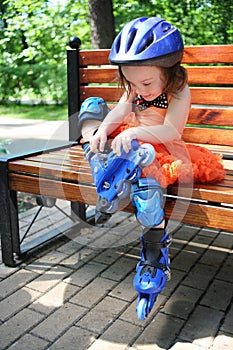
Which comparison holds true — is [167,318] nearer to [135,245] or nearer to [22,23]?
[135,245]

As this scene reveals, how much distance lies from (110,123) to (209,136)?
844 mm

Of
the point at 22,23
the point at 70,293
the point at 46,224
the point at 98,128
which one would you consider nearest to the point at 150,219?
the point at 98,128

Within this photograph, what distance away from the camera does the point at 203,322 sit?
2174mm

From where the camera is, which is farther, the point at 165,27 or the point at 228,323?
the point at 228,323

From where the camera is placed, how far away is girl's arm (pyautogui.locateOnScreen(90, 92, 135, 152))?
6.85 feet

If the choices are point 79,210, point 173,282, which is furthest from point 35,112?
point 173,282

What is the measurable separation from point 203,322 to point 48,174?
111 centimetres

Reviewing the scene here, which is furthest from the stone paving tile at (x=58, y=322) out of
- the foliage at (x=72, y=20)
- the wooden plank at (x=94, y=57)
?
the foliage at (x=72, y=20)

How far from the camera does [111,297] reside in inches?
94.4

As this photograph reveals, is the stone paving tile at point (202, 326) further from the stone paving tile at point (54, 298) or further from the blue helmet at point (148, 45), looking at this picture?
the blue helmet at point (148, 45)

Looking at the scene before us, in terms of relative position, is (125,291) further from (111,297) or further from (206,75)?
(206,75)

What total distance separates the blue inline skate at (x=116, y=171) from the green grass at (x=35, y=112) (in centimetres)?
774

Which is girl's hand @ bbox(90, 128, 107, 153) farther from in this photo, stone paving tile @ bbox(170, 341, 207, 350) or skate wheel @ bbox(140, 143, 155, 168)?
stone paving tile @ bbox(170, 341, 207, 350)

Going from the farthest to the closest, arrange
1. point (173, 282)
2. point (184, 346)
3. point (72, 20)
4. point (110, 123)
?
point (72, 20) < point (173, 282) < point (110, 123) < point (184, 346)
